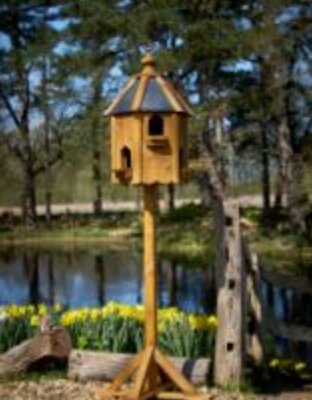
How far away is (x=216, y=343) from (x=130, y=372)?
32.5 inches

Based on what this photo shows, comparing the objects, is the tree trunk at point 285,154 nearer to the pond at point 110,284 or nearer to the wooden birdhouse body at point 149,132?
the pond at point 110,284

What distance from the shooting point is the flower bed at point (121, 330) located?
7.68 meters

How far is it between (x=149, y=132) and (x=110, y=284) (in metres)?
14.1

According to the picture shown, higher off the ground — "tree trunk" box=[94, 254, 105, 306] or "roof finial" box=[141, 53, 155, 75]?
"roof finial" box=[141, 53, 155, 75]

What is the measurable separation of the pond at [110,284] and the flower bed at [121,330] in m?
2.34

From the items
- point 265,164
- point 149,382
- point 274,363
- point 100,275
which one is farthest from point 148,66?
point 265,164

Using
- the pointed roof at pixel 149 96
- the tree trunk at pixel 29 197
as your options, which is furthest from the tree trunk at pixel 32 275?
the pointed roof at pixel 149 96

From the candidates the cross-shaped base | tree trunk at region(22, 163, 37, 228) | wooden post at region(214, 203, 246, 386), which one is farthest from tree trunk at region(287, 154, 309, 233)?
the cross-shaped base

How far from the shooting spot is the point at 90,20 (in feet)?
94.6

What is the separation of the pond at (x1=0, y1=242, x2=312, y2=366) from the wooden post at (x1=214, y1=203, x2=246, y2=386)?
2.53 meters

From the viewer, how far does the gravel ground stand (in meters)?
7.00

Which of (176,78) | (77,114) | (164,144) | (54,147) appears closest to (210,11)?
(176,78)

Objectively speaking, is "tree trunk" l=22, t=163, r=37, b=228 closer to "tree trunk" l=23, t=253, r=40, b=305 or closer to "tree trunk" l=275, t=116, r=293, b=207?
"tree trunk" l=23, t=253, r=40, b=305

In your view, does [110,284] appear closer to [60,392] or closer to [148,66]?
[60,392]
